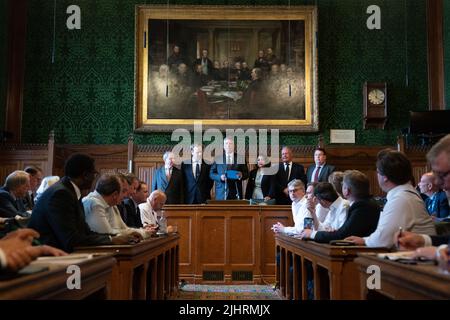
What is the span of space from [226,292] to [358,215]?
3.16 meters

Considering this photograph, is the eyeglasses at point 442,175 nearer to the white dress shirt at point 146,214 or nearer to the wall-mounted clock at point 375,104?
the white dress shirt at point 146,214

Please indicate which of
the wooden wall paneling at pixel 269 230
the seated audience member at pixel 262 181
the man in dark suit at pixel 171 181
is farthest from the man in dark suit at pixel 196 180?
the wooden wall paneling at pixel 269 230

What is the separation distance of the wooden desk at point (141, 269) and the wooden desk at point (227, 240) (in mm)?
1321

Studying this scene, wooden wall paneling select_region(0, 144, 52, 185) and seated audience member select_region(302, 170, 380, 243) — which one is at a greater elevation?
wooden wall paneling select_region(0, 144, 52, 185)

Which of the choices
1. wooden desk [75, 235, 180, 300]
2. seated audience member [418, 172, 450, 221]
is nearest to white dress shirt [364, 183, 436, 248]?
wooden desk [75, 235, 180, 300]

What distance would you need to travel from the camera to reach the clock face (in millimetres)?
11359

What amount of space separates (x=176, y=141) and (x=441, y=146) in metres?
8.65

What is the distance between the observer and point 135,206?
639 cm

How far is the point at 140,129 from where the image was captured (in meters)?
11.3

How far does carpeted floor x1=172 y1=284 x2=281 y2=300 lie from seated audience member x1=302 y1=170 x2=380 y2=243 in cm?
235

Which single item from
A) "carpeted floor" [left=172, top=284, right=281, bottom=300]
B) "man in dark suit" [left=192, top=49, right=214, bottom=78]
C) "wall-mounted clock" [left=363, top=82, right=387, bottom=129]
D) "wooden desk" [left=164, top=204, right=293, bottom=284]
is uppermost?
"man in dark suit" [left=192, top=49, right=214, bottom=78]

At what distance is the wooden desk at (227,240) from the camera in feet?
25.1

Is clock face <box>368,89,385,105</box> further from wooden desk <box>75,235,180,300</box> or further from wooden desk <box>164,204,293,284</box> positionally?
wooden desk <box>75,235,180,300</box>

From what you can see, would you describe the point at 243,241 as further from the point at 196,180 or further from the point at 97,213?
the point at 97,213
